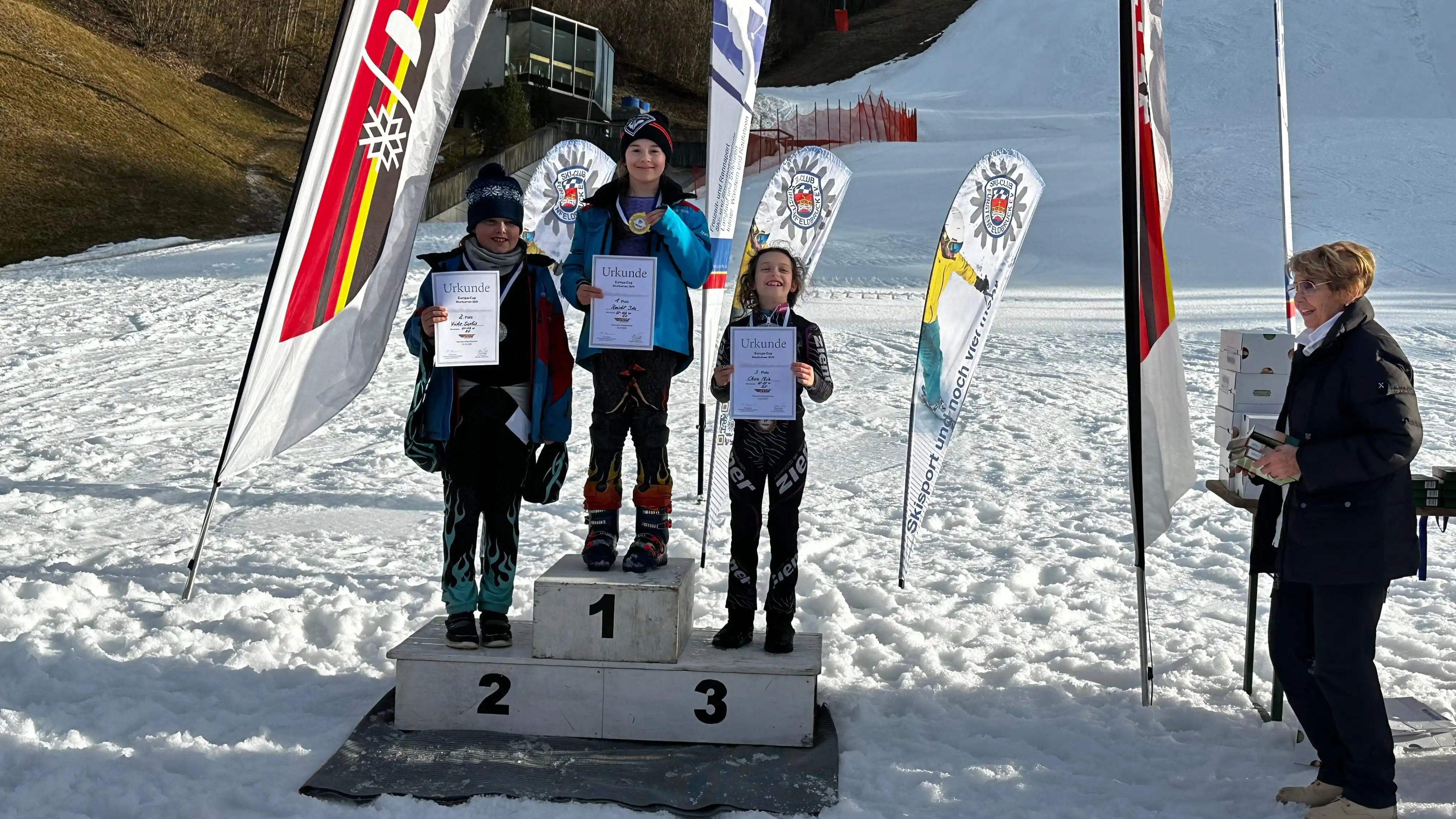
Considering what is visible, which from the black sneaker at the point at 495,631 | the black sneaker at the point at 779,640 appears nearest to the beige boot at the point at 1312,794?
the black sneaker at the point at 779,640

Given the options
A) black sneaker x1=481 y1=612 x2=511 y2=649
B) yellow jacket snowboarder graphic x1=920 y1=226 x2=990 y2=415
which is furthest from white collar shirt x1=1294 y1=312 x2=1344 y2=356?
black sneaker x1=481 y1=612 x2=511 y2=649

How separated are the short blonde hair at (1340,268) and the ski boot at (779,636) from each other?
1881 millimetres

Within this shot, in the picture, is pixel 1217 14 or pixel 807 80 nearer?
pixel 1217 14

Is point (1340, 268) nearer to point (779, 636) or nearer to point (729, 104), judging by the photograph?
point (779, 636)

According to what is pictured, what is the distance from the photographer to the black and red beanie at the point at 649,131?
3.85 meters

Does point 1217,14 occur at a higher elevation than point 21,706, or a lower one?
higher

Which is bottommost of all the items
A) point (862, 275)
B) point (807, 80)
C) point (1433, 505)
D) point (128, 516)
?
point (128, 516)

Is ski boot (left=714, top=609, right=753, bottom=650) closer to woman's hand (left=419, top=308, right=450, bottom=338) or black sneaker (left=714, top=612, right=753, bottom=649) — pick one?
black sneaker (left=714, top=612, right=753, bottom=649)

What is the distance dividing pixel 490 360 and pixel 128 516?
3.63 meters

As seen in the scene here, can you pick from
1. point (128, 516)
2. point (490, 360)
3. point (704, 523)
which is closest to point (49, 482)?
point (128, 516)

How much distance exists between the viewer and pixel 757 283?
13.1 ft

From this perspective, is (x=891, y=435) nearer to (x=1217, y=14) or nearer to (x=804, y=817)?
(x=804, y=817)

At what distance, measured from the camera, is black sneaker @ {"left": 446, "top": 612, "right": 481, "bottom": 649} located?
3820 mm

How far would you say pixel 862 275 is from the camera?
14617 mm
